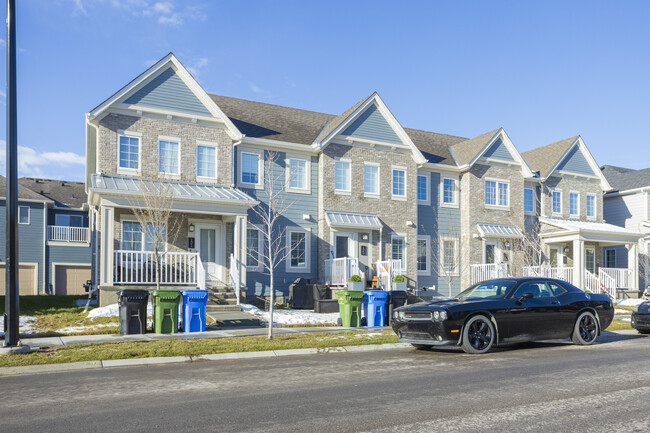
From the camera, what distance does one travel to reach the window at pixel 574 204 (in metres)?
30.2

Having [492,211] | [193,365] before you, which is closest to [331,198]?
[492,211]

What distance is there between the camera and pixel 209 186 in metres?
21.2

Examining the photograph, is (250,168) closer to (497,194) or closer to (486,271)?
(486,271)

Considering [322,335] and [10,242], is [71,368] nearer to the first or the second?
[10,242]

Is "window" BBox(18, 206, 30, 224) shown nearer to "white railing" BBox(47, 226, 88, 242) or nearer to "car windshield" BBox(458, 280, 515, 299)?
"white railing" BBox(47, 226, 88, 242)

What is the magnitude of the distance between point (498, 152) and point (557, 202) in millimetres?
4752

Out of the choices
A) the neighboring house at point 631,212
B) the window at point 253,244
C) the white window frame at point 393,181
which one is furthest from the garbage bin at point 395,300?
the neighboring house at point 631,212

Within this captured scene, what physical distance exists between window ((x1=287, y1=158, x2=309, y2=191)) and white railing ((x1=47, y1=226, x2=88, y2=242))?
20.1 metres

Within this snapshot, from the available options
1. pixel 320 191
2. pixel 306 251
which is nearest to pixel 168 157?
pixel 320 191

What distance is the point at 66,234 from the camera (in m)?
37.5

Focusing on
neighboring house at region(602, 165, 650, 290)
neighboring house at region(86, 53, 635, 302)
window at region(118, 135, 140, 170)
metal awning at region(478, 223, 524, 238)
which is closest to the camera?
neighboring house at region(86, 53, 635, 302)

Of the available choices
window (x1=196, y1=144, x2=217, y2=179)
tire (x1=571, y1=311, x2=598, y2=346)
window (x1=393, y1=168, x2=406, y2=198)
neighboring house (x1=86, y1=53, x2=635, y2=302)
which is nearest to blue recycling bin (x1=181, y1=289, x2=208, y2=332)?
neighboring house (x1=86, y1=53, x2=635, y2=302)

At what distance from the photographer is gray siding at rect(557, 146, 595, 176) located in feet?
98.3

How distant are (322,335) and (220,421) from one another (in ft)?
26.5
